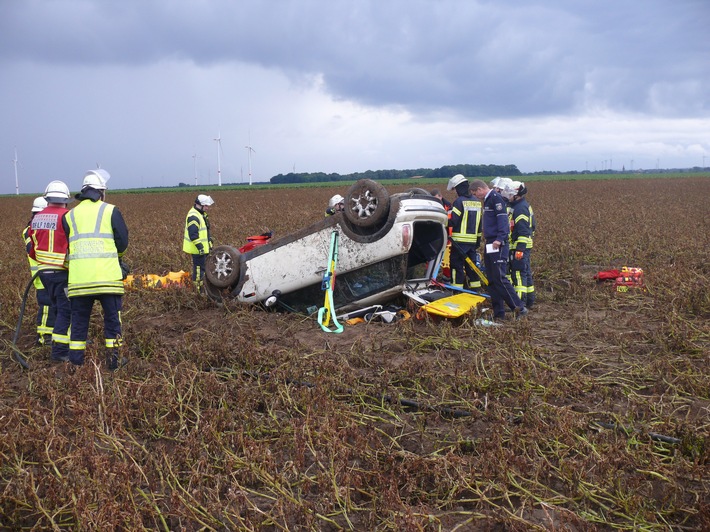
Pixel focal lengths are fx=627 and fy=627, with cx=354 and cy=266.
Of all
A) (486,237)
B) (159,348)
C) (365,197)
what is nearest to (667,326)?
(486,237)

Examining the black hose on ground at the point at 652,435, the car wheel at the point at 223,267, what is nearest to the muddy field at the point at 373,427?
the black hose on ground at the point at 652,435

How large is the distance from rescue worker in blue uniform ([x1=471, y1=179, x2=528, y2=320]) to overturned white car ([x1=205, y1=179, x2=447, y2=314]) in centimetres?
52

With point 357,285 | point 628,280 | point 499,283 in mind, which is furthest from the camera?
point 628,280

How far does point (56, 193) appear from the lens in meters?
5.92

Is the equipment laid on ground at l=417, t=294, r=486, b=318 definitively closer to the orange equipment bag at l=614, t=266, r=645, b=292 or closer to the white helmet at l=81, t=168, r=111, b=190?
the orange equipment bag at l=614, t=266, r=645, b=292

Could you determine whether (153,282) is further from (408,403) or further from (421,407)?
(421,407)

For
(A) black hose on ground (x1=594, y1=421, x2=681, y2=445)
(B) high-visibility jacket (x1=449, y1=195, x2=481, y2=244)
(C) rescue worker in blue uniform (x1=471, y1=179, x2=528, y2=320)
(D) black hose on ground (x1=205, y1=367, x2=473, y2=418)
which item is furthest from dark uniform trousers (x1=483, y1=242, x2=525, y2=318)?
(A) black hose on ground (x1=594, y1=421, x2=681, y2=445)

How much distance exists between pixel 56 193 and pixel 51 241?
53 cm

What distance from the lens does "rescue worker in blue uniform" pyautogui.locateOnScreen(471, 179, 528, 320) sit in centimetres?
667

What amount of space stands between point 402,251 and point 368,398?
6.93 feet

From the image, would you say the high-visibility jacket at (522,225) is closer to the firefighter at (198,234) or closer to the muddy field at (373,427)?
the muddy field at (373,427)

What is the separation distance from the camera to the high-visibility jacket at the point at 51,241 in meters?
5.68

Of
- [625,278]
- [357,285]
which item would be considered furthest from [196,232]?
[625,278]

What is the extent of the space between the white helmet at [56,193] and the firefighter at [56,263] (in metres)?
0.11
